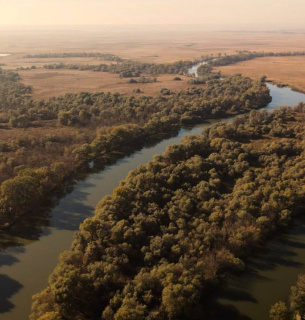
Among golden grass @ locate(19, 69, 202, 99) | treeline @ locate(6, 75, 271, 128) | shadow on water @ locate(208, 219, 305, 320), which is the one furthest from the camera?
golden grass @ locate(19, 69, 202, 99)

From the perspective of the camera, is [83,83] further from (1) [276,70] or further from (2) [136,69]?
(1) [276,70]

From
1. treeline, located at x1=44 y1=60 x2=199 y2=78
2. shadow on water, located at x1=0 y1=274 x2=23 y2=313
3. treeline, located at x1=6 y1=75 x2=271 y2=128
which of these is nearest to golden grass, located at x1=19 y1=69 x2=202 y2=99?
treeline, located at x1=44 y1=60 x2=199 y2=78

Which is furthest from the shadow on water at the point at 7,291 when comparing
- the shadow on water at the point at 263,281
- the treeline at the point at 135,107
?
the treeline at the point at 135,107

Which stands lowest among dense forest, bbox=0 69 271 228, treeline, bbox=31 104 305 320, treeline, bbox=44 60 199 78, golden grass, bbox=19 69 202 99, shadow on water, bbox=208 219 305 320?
shadow on water, bbox=208 219 305 320

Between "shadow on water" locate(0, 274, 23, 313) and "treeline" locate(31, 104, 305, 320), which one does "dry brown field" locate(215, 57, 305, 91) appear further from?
"shadow on water" locate(0, 274, 23, 313)

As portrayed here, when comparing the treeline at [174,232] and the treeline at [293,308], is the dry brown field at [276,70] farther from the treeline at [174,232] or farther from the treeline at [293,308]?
the treeline at [293,308]

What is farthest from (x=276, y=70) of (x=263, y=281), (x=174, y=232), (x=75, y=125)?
(x=263, y=281)

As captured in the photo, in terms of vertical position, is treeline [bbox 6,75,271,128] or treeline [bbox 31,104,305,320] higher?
treeline [bbox 6,75,271,128]
